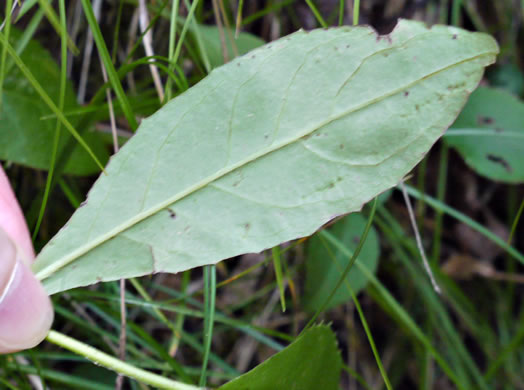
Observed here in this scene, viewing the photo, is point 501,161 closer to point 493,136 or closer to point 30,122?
point 493,136

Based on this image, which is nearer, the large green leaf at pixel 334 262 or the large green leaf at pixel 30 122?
the large green leaf at pixel 30 122

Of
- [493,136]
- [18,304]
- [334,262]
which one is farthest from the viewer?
[493,136]

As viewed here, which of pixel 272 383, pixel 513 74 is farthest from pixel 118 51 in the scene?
pixel 513 74

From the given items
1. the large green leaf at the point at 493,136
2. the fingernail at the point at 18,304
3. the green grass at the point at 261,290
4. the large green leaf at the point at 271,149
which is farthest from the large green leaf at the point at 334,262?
the fingernail at the point at 18,304

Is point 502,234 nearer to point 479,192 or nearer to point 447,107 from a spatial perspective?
point 479,192

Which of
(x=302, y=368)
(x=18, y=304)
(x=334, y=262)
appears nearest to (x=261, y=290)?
(x=334, y=262)

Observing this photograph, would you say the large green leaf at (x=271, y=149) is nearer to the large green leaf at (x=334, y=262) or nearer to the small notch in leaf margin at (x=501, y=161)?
the large green leaf at (x=334, y=262)

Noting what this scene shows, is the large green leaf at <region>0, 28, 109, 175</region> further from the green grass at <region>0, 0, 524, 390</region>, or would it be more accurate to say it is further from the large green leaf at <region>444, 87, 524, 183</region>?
the large green leaf at <region>444, 87, 524, 183</region>
